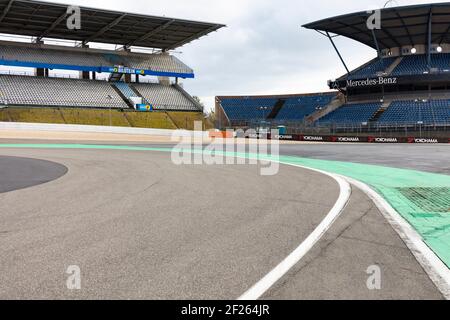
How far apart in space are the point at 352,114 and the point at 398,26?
1279 centimetres

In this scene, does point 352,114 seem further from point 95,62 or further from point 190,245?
point 190,245

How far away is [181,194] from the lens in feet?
28.8

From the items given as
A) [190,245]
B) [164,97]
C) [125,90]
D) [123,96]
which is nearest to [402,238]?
[190,245]

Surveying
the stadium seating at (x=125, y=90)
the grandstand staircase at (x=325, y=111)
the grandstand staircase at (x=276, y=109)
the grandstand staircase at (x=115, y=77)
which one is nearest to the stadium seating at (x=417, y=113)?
the grandstand staircase at (x=325, y=111)

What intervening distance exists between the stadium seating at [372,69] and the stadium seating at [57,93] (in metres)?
32.1

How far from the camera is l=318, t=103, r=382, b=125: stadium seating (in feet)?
180

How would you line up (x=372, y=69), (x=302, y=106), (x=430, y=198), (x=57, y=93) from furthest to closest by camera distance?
(x=302, y=106), (x=372, y=69), (x=57, y=93), (x=430, y=198)

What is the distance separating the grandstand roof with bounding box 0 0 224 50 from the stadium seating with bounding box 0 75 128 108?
5757mm

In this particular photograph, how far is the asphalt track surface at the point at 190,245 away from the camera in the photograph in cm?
371

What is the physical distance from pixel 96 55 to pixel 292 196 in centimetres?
5554

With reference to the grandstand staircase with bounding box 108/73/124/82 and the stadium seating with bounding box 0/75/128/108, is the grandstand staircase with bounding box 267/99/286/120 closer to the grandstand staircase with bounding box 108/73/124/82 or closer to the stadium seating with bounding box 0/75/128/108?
the grandstand staircase with bounding box 108/73/124/82

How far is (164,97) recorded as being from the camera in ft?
194

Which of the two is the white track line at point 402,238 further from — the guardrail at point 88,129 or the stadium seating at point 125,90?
the stadium seating at point 125,90
